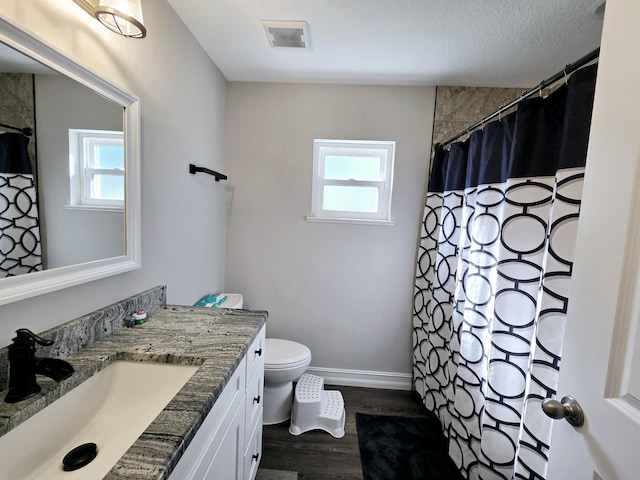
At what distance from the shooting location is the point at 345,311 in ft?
7.14

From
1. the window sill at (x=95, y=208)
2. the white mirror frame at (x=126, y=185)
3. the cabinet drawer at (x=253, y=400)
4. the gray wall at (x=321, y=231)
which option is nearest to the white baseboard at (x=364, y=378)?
the gray wall at (x=321, y=231)

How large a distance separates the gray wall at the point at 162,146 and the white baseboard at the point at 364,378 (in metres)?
1.13

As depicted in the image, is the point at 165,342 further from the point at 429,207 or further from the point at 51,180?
the point at 429,207

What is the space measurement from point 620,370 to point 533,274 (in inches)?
22.6

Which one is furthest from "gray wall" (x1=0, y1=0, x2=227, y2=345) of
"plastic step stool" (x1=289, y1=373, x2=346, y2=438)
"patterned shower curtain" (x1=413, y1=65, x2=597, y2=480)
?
"patterned shower curtain" (x1=413, y1=65, x2=597, y2=480)

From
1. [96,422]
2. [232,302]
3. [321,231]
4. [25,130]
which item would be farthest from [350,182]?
[96,422]

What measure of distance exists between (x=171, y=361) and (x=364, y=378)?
1.73 metres

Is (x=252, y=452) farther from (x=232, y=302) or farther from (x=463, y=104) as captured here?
(x=463, y=104)

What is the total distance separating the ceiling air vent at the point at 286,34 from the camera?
4.67ft

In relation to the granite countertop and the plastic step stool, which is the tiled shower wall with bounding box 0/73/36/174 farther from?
the plastic step stool

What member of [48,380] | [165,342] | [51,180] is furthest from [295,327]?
[51,180]

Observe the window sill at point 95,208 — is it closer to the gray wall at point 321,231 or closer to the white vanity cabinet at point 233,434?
the white vanity cabinet at point 233,434

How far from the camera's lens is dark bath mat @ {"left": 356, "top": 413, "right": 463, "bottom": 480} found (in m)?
1.49

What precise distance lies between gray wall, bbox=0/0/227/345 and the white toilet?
511 mm
